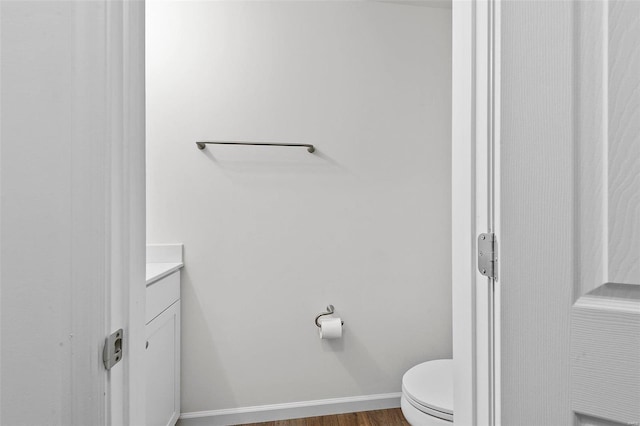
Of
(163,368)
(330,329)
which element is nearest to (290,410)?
(330,329)

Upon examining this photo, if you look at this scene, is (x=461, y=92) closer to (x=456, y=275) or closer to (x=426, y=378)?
(x=456, y=275)

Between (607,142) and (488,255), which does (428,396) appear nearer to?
(488,255)

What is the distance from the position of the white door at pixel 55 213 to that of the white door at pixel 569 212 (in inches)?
24.2

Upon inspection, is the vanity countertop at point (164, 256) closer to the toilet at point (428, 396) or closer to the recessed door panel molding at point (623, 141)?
the toilet at point (428, 396)

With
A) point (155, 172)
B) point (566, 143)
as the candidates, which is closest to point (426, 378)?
point (566, 143)

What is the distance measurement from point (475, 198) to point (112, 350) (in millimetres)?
632

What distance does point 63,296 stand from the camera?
1.33 feet

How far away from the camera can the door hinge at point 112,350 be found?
42 centimetres

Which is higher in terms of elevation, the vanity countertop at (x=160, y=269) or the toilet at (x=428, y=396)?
the vanity countertop at (x=160, y=269)

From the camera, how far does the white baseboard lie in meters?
1.53

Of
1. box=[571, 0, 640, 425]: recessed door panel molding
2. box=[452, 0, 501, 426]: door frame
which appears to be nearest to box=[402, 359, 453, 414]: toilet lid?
box=[452, 0, 501, 426]: door frame

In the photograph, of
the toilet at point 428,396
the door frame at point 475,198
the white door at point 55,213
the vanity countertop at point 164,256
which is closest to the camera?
the white door at point 55,213

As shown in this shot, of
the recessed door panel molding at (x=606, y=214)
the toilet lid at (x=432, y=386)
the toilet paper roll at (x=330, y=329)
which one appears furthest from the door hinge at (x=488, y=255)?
the toilet paper roll at (x=330, y=329)

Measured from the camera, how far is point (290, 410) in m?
1.59
